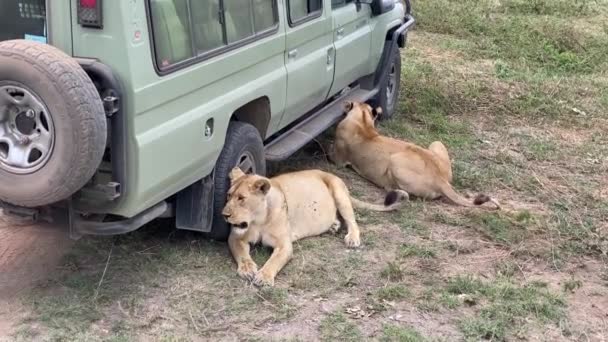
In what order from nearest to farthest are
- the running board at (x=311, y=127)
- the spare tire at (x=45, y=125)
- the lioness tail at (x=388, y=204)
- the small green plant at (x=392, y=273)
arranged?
1. the spare tire at (x=45, y=125)
2. the small green plant at (x=392, y=273)
3. the running board at (x=311, y=127)
4. the lioness tail at (x=388, y=204)

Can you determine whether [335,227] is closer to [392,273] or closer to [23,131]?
[392,273]

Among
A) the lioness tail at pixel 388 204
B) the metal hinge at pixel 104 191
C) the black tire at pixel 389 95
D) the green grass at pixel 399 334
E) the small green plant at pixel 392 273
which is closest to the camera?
the metal hinge at pixel 104 191

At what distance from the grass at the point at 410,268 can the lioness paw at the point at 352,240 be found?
54mm

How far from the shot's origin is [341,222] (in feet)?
19.1

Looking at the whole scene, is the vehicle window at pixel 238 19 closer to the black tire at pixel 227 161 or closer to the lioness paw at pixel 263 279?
the black tire at pixel 227 161

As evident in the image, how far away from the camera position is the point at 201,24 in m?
4.61

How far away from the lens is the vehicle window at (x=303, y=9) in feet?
18.9

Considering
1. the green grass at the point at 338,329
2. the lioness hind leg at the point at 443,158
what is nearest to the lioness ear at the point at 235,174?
the green grass at the point at 338,329

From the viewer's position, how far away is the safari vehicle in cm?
382

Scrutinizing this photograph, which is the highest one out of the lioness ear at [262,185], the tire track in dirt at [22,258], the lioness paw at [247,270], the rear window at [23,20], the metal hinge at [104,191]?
the rear window at [23,20]

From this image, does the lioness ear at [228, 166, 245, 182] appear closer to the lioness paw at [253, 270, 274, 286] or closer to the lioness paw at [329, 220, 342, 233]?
the lioness paw at [253, 270, 274, 286]

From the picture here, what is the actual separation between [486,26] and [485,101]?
3.86m

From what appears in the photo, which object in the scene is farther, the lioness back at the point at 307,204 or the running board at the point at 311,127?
the running board at the point at 311,127

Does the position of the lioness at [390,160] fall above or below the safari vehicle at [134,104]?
below
